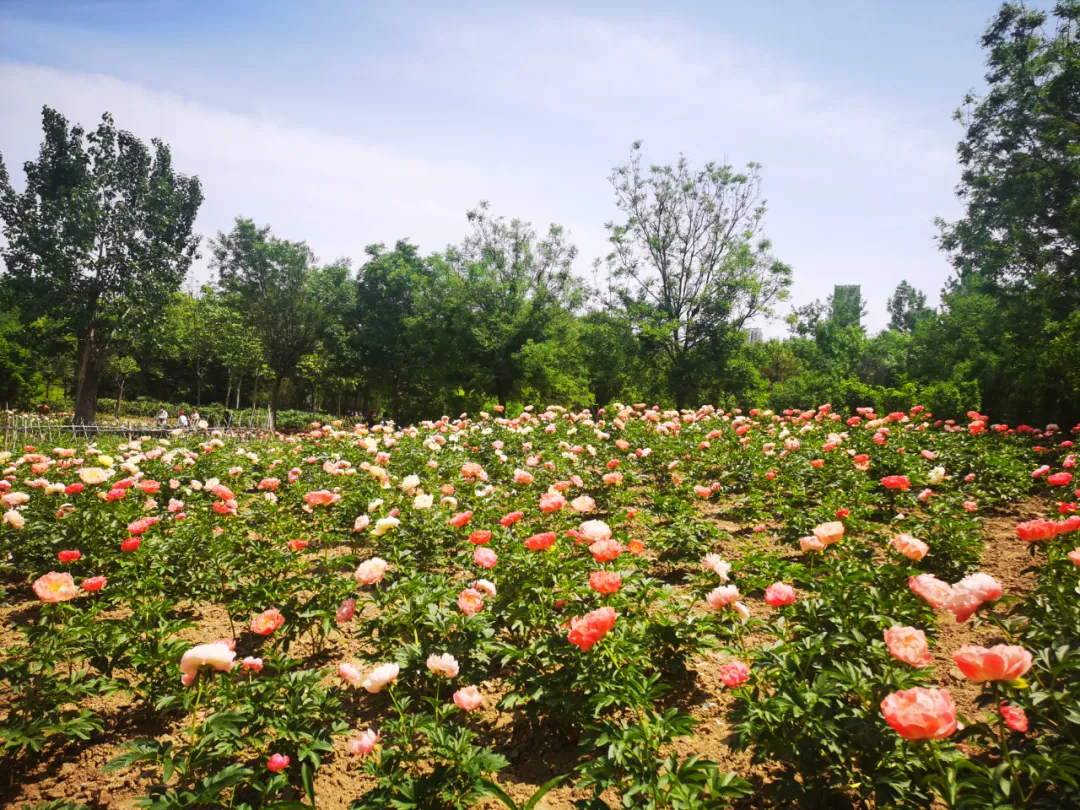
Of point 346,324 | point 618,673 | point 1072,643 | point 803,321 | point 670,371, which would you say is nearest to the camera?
point 1072,643

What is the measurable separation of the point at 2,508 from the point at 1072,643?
8.43 m

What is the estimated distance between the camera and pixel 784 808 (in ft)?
6.97

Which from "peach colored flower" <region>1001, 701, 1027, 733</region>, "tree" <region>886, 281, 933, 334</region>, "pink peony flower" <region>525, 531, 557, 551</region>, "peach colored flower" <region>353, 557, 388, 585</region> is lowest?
"peach colored flower" <region>353, 557, 388, 585</region>

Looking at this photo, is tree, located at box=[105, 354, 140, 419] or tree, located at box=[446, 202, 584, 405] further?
tree, located at box=[105, 354, 140, 419]

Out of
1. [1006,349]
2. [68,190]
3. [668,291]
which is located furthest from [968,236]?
[68,190]

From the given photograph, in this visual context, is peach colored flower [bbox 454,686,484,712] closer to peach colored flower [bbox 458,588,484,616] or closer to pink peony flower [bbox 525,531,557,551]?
peach colored flower [bbox 458,588,484,616]

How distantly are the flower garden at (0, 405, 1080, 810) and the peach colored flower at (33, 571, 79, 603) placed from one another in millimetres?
11

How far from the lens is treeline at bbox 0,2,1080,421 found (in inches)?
671

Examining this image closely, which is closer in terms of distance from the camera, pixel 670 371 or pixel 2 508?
pixel 2 508

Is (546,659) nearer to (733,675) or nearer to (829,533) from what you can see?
(733,675)

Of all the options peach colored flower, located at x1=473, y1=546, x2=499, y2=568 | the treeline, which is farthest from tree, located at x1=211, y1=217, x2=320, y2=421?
peach colored flower, located at x1=473, y1=546, x2=499, y2=568

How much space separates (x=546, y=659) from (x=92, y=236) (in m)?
28.7

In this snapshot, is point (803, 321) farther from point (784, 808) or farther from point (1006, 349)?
point (784, 808)

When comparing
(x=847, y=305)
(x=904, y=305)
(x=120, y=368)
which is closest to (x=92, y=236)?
(x=120, y=368)
